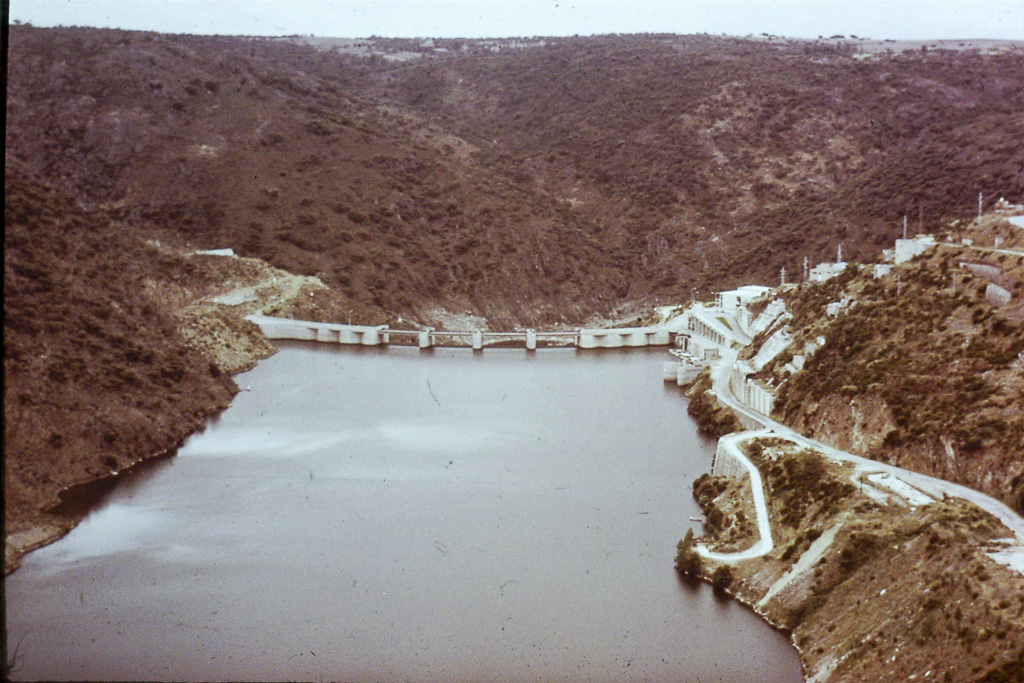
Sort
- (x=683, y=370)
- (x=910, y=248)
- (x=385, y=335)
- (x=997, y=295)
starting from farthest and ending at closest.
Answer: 1. (x=385, y=335)
2. (x=683, y=370)
3. (x=910, y=248)
4. (x=997, y=295)

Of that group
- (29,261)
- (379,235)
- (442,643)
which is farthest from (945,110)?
(442,643)

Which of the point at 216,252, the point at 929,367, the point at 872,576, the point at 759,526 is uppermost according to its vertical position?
the point at 929,367

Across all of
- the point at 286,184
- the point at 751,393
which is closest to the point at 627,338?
the point at 751,393

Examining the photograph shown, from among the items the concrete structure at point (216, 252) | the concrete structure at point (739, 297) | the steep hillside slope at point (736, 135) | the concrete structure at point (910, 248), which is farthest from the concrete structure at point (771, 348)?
the concrete structure at point (216, 252)

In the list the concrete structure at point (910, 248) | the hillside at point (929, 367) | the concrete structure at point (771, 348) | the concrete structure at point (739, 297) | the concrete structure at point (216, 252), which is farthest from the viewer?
the concrete structure at point (216, 252)

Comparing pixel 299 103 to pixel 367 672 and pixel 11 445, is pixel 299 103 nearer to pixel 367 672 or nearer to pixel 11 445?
pixel 11 445

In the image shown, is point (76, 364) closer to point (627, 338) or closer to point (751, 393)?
point (751, 393)

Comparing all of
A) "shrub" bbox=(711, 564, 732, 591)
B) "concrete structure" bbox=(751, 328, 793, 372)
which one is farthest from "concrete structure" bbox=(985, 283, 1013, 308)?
"shrub" bbox=(711, 564, 732, 591)

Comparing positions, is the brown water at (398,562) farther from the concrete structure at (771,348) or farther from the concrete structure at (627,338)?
the concrete structure at (627,338)
